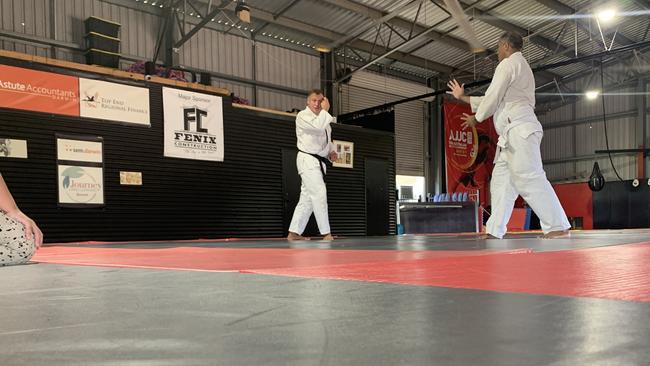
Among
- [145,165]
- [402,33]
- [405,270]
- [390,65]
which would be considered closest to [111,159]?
[145,165]

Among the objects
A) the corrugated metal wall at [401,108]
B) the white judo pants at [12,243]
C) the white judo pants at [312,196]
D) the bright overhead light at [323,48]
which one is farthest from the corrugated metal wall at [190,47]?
the white judo pants at [12,243]

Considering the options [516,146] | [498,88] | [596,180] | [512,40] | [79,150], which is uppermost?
[512,40]

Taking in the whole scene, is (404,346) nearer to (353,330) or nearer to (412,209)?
(353,330)

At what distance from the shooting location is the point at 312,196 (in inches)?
219

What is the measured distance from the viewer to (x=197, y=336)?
2.44ft

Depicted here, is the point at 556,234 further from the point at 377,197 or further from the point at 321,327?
the point at 377,197

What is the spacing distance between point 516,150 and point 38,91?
18.0 ft

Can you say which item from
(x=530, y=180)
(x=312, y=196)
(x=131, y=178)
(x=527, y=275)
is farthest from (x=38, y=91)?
(x=527, y=275)

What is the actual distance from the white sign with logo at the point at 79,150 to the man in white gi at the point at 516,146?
473 cm

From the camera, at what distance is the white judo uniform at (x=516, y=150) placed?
3.84 metres

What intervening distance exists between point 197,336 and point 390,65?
1506cm

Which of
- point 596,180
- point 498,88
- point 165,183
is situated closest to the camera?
point 498,88

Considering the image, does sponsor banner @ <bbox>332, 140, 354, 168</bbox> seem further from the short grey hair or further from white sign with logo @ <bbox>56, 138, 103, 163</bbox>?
the short grey hair

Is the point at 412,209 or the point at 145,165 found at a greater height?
the point at 145,165
